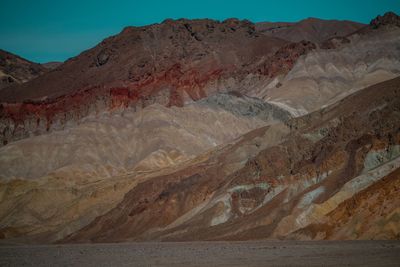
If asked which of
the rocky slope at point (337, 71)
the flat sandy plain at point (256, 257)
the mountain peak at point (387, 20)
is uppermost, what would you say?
the mountain peak at point (387, 20)

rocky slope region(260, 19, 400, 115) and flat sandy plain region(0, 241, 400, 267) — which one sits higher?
rocky slope region(260, 19, 400, 115)

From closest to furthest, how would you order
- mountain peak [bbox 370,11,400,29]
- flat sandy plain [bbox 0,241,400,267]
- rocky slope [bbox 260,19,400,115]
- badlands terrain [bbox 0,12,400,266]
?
flat sandy plain [bbox 0,241,400,267] → badlands terrain [bbox 0,12,400,266] → rocky slope [bbox 260,19,400,115] → mountain peak [bbox 370,11,400,29]

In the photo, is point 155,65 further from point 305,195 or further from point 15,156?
point 305,195

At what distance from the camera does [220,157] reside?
352 ft

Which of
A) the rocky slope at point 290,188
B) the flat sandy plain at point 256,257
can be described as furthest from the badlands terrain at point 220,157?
the flat sandy plain at point 256,257

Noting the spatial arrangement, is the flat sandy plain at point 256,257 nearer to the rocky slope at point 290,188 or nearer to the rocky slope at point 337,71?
the rocky slope at point 290,188

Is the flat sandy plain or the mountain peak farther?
the mountain peak

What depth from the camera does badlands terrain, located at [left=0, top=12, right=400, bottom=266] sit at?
64188 millimetres

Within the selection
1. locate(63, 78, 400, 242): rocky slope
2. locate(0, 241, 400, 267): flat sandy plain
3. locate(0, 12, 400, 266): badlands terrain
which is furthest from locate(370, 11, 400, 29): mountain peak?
locate(0, 241, 400, 267): flat sandy plain

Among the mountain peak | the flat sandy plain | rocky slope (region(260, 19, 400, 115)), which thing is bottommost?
the flat sandy plain

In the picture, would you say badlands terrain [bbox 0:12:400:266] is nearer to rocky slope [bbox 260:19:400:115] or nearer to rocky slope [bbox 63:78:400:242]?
rocky slope [bbox 63:78:400:242]

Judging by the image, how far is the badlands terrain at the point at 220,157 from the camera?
64.2 meters

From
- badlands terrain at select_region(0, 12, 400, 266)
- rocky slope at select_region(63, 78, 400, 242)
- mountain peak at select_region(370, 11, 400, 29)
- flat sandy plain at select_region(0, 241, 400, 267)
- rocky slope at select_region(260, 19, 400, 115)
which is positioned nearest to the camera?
flat sandy plain at select_region(0, 241, 400, 267)

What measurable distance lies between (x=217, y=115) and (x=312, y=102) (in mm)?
20441
